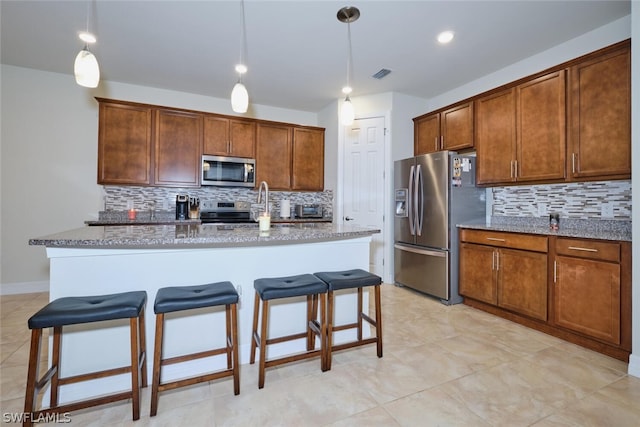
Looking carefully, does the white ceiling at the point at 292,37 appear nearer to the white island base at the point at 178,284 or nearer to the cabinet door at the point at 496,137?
the cabinet door at the point at 496,137

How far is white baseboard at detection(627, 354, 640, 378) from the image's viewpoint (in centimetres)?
195

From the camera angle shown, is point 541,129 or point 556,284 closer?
point 556,284

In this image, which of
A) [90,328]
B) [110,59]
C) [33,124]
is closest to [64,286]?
[90,328]


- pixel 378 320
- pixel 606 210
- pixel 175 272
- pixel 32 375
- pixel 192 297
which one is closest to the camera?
pixel 32 375

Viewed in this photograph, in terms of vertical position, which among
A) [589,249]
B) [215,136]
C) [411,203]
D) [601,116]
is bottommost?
[589,249]

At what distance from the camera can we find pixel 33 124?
3561 millimetres

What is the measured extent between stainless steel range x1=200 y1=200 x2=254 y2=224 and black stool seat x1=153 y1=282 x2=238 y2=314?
241cm

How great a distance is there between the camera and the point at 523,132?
301 centimetres

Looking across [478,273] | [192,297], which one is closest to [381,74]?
[478,273]

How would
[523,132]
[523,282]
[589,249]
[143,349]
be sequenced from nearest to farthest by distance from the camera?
[143,349]
[589,249]
[523,282]
[523,132]

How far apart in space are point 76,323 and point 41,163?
3.41m

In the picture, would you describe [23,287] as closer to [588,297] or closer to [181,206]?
[181,206]

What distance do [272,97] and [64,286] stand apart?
356cm

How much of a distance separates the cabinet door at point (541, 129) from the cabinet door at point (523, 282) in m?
0.80
